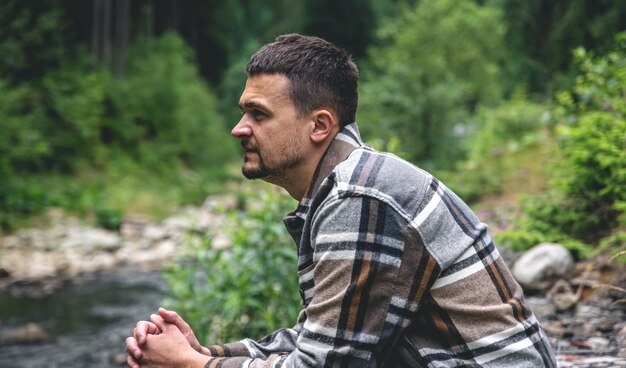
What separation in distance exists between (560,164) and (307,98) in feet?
12.8

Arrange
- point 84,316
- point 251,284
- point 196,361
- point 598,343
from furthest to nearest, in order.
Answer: point 84,316
point 251,284
point 598,343
point 196,361

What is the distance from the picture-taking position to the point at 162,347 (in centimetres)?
186

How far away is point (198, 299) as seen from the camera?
514cm

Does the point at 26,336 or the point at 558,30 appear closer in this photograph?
the point at 26,336

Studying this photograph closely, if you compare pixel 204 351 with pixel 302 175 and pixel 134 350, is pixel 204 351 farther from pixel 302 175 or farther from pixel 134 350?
pixel 302 175

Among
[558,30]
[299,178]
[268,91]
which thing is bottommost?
[299,178]

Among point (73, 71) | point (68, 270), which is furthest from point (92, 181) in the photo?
point (68, 270)

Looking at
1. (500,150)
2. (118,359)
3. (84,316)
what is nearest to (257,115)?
(118,359)

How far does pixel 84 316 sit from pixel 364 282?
7.91 metres

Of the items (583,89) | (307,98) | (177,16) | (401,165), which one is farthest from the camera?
(177,16)

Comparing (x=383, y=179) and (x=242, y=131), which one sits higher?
(x=242, y=131)

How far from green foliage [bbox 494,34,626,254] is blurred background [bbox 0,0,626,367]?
0.02 m

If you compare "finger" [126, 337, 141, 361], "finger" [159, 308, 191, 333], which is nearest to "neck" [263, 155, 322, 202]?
"finger" [159, 308, 191, 333]

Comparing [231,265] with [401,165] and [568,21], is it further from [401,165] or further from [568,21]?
[568,21]
